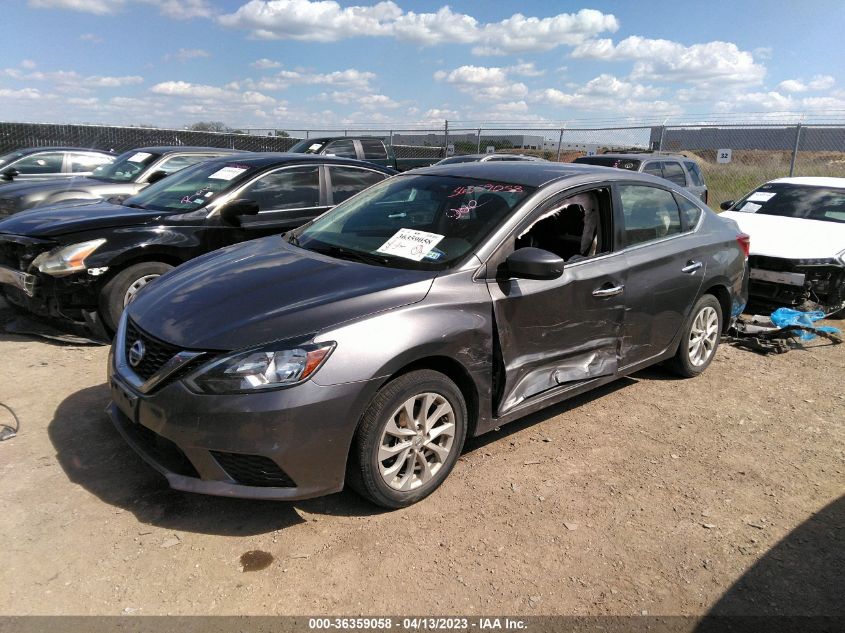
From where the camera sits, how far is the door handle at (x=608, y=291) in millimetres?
3902

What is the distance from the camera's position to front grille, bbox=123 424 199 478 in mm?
2861

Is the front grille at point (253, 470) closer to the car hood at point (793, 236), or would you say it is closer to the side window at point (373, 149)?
the car hood at point (793, 236)

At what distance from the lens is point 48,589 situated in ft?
8.31

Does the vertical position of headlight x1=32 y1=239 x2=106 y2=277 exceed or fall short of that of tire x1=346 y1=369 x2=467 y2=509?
it exceeds it

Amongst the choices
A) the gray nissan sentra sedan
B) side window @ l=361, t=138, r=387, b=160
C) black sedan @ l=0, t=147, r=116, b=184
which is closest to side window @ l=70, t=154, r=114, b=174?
black sedan @ l=0, t=147, r=116, b=184

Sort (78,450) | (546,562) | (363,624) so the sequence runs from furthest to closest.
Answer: (78,450) → (546,562) → (363,624)

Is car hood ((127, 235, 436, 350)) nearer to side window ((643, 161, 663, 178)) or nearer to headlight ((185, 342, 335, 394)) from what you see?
headlight ((185, 342, 335, 394))

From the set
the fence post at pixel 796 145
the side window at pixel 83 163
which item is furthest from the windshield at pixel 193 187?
the fence post at pixel 796 145

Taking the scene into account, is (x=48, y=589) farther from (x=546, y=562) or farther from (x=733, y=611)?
(x=733, y=611)

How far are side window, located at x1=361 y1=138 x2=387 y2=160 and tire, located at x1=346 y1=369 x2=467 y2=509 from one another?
13456mm

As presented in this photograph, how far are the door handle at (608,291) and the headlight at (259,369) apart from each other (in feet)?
6.30

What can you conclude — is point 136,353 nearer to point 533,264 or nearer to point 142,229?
point 533,264

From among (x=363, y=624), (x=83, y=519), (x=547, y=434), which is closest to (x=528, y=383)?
(x=547, y=434)

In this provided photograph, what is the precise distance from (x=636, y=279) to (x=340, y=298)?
219 centimetres
